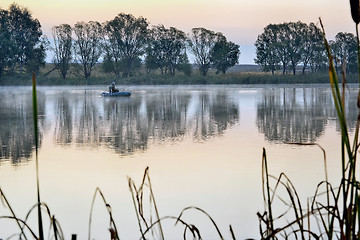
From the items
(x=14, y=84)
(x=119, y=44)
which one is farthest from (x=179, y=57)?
(x=14, y=84)

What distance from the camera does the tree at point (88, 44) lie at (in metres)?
55.3

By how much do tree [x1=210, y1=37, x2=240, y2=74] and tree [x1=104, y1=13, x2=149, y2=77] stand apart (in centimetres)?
688

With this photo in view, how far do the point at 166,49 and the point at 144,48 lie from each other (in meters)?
2.12

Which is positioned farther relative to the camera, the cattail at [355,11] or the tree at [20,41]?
the tree at [20,41]

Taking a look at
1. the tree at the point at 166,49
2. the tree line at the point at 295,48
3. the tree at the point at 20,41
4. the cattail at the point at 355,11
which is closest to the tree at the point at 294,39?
the tree line at the point at 295,48

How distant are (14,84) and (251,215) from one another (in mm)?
48179

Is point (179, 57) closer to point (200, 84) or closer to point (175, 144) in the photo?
point (200, 84)

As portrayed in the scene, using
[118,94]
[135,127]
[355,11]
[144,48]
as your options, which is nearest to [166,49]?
[144,48]

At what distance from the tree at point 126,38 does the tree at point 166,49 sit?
98 centimetres

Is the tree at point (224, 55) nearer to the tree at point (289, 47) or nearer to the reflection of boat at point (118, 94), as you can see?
the tree at point (289, 47)

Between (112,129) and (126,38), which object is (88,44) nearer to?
(126,38)

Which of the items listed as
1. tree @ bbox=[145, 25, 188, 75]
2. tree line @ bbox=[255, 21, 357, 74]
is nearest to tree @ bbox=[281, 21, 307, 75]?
tree line @ bbox=[255, 21, 357, 74]

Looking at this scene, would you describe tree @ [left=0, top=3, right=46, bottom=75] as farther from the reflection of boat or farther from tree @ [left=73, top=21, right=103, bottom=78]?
the reflection of boat

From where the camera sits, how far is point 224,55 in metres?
54.3
